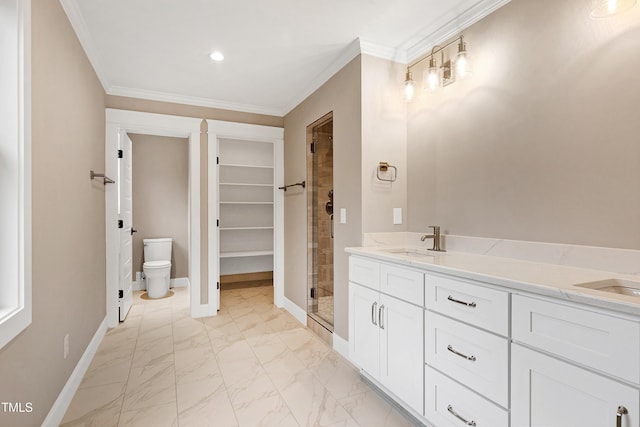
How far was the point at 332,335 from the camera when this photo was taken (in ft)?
9.27

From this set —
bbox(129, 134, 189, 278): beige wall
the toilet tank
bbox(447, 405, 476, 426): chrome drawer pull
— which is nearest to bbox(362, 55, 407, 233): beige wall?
bbox(447, 405, 476, 426): chrome drawer pull

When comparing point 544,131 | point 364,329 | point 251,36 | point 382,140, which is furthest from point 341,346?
point 251,36

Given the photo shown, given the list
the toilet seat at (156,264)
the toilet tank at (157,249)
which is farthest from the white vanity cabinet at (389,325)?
the toilet tank at (157,249)

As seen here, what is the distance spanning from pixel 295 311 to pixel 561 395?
281 centimetres

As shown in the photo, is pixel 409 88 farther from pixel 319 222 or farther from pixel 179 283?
pixel 179 283

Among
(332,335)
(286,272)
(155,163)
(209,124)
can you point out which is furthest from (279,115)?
(332,335)

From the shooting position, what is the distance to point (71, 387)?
202 cm

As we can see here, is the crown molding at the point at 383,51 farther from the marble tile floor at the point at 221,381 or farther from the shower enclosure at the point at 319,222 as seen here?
the marble tile floor at the point at 221,381

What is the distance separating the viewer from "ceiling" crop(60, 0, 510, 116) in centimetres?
202

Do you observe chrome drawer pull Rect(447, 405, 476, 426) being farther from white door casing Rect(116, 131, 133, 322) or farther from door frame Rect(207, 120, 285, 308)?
white door casing Rect(116, 131, 133, 322)

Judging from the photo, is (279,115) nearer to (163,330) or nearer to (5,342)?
(163,330)

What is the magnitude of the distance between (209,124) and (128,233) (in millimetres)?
1581

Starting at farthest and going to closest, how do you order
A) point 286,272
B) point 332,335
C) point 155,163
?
point 155,163
point 286,272
point 332,335

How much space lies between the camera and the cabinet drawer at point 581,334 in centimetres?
93
